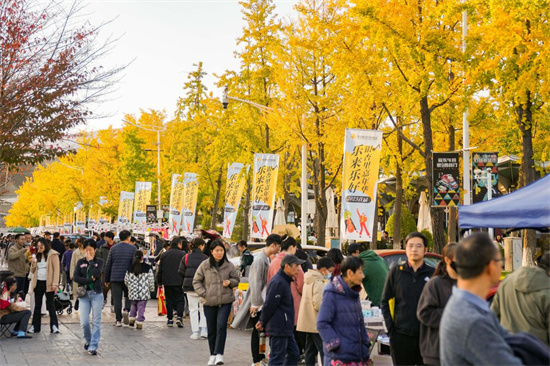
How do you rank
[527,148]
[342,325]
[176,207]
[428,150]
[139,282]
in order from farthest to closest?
[176,207]
[527,148]
[428,150]
[139,282]
[342,325]

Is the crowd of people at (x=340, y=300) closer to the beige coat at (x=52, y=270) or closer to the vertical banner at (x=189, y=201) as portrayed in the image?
the beige coat at (x=52, y=270)

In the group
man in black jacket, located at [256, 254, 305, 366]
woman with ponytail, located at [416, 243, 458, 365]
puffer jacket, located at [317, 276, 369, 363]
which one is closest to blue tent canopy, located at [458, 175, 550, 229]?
man in black jacket, located at [256, 254, 305, 366]

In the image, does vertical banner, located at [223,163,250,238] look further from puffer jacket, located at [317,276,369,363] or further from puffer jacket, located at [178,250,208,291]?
puffer jacket, located at [317,276,369,363]

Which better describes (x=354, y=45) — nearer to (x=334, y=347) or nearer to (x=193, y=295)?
(x=193, y=295)

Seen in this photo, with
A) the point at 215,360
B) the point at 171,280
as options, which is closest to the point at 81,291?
the point at 215,360

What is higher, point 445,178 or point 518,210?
point 445,178

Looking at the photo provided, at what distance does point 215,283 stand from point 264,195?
12.7 metres

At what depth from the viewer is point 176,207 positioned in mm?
36219

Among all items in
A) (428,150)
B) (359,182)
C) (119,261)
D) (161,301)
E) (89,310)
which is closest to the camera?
(89,310)

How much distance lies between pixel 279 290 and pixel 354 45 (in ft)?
40.9

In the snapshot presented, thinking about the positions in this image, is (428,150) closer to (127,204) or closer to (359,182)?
(359,182)

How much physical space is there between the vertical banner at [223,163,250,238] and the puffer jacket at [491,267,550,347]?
21.0 metres

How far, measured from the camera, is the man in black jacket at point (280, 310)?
9203mm

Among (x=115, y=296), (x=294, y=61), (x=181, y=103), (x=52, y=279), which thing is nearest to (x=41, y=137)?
(x=52, y=279)
